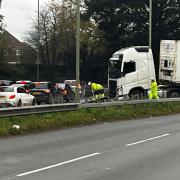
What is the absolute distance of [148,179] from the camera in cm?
930

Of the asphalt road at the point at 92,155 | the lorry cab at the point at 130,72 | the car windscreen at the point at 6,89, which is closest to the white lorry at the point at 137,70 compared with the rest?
the lorry cab at the point at 130,72

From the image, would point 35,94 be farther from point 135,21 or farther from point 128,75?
point 135,21

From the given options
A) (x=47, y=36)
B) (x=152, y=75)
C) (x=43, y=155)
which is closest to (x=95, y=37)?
(x=47, y=36)

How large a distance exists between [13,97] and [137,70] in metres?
11.9

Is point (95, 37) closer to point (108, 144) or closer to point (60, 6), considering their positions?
point (60, 6)

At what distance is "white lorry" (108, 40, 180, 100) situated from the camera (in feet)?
126

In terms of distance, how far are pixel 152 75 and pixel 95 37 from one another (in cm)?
3622

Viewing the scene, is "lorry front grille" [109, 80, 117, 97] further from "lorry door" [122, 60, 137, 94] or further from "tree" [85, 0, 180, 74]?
"tree" [85, 0, 180, 74]

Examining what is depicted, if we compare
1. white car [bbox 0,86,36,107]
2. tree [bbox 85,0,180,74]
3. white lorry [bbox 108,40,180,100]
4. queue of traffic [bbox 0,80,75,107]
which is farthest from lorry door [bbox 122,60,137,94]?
tree [bbox 85,0,180,74]

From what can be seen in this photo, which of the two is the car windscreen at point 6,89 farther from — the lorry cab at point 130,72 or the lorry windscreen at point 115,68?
the lorry windscreen at point 115,68

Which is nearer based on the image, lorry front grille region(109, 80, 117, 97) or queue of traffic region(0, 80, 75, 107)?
queue of traffic region(0, 80, 75, 107)

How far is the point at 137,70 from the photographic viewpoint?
3894 cm

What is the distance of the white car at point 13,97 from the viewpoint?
29547 millimetres

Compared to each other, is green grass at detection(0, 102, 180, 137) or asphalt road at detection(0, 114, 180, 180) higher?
green grass at detection(0, 102, 180, 137)
